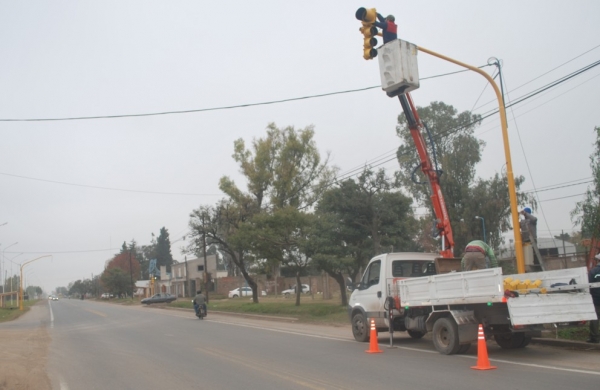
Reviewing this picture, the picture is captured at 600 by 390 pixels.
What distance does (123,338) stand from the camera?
20.5m

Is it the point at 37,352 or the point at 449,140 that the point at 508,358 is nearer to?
the point at 37,352

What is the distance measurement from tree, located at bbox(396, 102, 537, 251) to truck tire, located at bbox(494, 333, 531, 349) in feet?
Result: 105

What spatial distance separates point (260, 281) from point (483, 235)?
3326cm

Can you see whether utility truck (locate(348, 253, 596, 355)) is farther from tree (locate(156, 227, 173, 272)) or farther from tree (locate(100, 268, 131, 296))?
tree (locate(156, 227, 173, 272))

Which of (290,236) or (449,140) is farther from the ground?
(449,140)

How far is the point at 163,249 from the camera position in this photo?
151 m

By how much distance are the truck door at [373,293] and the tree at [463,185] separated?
29.4 m

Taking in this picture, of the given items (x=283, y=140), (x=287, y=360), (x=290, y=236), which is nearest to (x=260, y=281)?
(x=283, y=140)

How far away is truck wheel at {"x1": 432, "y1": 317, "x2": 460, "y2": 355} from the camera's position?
468 inches

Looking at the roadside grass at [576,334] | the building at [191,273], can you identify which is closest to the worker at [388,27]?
the roadside grass at [576,334]

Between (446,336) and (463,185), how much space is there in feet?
117

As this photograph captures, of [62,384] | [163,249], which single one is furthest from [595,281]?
[163,249]

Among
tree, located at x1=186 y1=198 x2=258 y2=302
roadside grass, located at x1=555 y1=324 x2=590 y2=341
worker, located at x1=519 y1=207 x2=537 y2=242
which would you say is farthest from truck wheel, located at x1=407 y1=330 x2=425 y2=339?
tree, located at x1=186 y1=198 x2=258 y2=302

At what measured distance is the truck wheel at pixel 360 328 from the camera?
51.2 feet
